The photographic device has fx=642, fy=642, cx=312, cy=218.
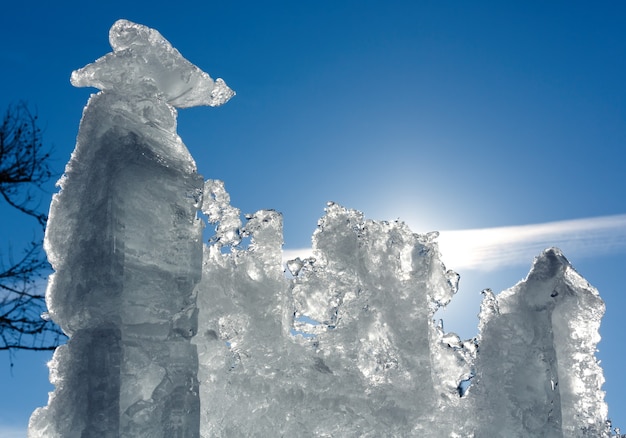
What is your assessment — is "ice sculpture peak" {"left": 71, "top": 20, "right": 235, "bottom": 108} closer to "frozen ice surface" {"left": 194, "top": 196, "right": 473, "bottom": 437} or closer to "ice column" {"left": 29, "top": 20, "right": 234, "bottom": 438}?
"ice column" {"left": 29, "top": 20, "right": 234, "bottom": 438}

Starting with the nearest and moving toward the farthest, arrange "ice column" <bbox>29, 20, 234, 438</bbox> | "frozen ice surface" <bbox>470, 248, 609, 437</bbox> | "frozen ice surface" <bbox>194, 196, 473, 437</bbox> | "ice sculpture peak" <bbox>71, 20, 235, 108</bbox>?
"ice column" <bbox>29, 20, 234, 438</bbox> < "ice sculpture peak" <bbox>71, 20, 235, 108</bbox> < "frozen ice surface" <bbox>194, 196, 473, 437</bbox> < "frozen ice surface" <bbox>470, 248, 609, 437</bbox>

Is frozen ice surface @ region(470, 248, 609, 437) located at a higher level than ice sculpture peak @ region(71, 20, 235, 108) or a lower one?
lower

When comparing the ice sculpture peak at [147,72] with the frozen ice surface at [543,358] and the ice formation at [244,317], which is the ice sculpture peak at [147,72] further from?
the frozen ice surface at [543,358]

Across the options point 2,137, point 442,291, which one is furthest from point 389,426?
point 2,137

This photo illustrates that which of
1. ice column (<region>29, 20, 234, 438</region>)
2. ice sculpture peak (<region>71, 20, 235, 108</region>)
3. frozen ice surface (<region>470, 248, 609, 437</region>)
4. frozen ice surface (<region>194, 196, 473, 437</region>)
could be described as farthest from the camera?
frozen ice surface (<region>470, 248, 609, 437</region>)

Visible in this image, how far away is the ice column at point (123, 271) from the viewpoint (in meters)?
2.21

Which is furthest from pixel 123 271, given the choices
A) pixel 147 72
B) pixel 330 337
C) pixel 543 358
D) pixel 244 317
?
pixel 543 358

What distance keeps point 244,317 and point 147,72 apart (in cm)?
112

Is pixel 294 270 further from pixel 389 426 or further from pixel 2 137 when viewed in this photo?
pixel 2 137

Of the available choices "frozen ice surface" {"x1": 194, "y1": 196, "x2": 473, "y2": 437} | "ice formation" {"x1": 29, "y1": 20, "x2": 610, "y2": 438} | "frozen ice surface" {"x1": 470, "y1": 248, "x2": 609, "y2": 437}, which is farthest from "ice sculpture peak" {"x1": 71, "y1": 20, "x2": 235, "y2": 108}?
"frozen ice surface" {"x1": 470, "y1": 248, "x2": 609, "y2": 437}

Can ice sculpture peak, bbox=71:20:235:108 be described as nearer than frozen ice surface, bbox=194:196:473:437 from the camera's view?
Yes

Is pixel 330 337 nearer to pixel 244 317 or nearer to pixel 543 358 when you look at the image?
pixel 244 317

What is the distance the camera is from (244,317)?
9.30ft

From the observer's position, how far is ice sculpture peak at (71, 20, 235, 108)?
2.52 meters
